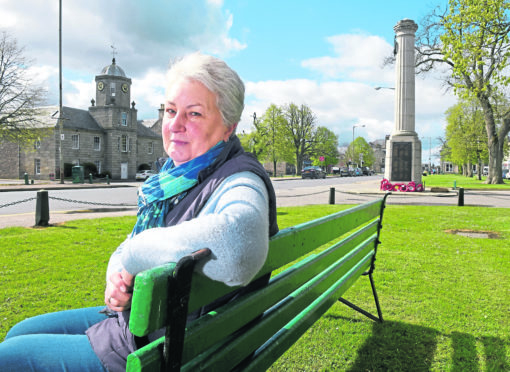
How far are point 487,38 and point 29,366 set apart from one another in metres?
23.0

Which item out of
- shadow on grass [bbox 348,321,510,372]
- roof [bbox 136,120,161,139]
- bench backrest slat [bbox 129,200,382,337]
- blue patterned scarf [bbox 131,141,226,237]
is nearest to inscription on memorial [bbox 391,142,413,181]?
shadow on grass [bbox 348,321,510,372]

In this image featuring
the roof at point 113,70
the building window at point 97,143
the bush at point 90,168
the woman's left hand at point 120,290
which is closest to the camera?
the woman's left hand at point 120,290

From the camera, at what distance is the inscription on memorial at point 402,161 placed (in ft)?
A: 75.5

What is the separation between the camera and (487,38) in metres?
19.4

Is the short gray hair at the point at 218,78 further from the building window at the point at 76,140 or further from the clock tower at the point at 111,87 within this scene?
the clock tower at the point at 111,87

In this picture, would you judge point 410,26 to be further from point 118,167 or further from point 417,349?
point 118,167

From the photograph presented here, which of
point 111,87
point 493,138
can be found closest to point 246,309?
point 493,138

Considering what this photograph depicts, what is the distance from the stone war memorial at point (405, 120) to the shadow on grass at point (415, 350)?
2079 cm

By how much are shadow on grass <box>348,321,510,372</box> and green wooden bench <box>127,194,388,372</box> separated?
2.30 feet

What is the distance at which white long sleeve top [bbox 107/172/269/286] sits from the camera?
1.11 metres

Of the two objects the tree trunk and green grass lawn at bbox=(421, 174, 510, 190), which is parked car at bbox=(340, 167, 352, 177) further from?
the tree trunk

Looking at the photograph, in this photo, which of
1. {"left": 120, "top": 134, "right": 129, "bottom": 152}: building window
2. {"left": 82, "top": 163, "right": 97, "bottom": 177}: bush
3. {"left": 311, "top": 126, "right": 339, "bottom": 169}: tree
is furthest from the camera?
{"left": 311, "top": 126, "right": 339, "bottom": 169}: tree

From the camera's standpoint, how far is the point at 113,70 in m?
53.6

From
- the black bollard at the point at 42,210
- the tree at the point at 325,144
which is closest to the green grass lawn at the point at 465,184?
the black bollard at the point at 42,210
